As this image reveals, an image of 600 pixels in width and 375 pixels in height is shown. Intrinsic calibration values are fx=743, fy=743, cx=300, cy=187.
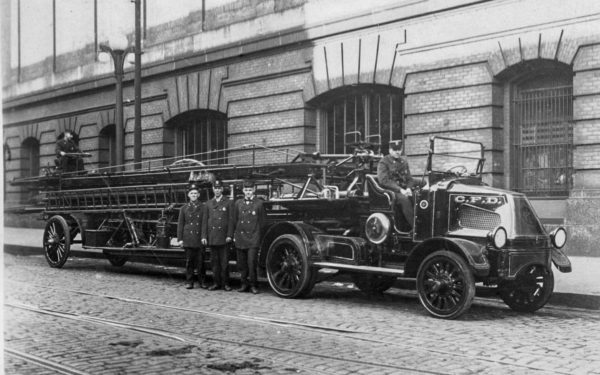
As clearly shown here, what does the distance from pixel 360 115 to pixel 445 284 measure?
9644 mm

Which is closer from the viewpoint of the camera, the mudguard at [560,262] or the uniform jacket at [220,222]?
the mudguard at [560,262]

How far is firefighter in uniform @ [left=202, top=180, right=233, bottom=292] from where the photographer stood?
440 inches

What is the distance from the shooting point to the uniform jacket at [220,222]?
36.7ft

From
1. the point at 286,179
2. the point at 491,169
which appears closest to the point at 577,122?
the point at 491,169

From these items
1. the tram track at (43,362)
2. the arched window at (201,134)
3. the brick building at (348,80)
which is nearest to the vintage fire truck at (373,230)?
the brick building at (348,80)

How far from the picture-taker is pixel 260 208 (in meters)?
10.9

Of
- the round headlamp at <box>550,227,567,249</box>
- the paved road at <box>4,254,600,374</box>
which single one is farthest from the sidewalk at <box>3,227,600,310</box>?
the round headlamp at <box>550,227,567,249</box>

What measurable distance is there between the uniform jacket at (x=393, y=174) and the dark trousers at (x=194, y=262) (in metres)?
3.40

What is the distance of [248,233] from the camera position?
10.8 m

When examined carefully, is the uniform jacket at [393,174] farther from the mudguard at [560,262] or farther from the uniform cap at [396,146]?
the mudguard at [560,262]

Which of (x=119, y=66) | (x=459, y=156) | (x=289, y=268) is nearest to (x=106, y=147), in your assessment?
(x=119, y=66)

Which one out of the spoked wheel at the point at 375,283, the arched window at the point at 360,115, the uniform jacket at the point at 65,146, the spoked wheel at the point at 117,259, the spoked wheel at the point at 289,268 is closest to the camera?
the spoked wheel at the point at 289,268

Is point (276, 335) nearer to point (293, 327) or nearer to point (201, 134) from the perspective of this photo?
point (293, 327)

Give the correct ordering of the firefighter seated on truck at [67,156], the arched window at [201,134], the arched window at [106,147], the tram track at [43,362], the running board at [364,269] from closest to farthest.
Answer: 1. the tram track at [43,362]
2. the running board at [364,269]
3. the firefighter seated on truck at [67,156]
4. the arched window at [201,134]
5. the arched window at [106,147]
